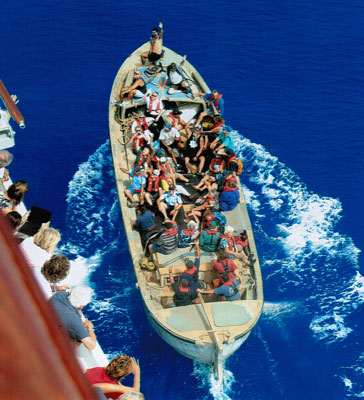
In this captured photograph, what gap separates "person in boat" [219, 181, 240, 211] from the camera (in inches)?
565

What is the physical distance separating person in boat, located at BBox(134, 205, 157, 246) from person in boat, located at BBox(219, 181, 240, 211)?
6.87 ft

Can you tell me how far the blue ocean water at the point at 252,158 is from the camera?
46.2ft

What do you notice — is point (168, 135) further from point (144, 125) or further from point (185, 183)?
point (185, 183)

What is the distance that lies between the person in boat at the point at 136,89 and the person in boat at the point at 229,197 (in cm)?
540

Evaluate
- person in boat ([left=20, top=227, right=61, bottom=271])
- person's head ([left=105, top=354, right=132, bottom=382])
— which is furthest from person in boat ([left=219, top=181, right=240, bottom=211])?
person's head ([left=105, top=354, right=132, bottom=382])

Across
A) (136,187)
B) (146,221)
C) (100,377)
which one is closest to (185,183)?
(136,187)

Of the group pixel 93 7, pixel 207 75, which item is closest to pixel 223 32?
pixel 207 75

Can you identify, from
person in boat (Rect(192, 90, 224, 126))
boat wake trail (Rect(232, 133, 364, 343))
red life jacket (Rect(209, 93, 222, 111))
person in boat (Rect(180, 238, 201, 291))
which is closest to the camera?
person in boat (Rect(180, 238, 201, 291))

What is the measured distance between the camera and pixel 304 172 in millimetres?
20141

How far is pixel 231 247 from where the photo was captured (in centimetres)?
1341

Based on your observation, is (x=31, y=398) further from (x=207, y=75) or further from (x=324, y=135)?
(x=207, y=75)

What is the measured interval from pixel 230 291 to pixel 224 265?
0.64m

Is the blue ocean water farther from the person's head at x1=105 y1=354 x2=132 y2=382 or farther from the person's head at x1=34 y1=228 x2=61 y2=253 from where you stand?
the person's head at x1=105 y1=354 x2=132 y2=382

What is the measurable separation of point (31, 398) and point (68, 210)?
1786cm
